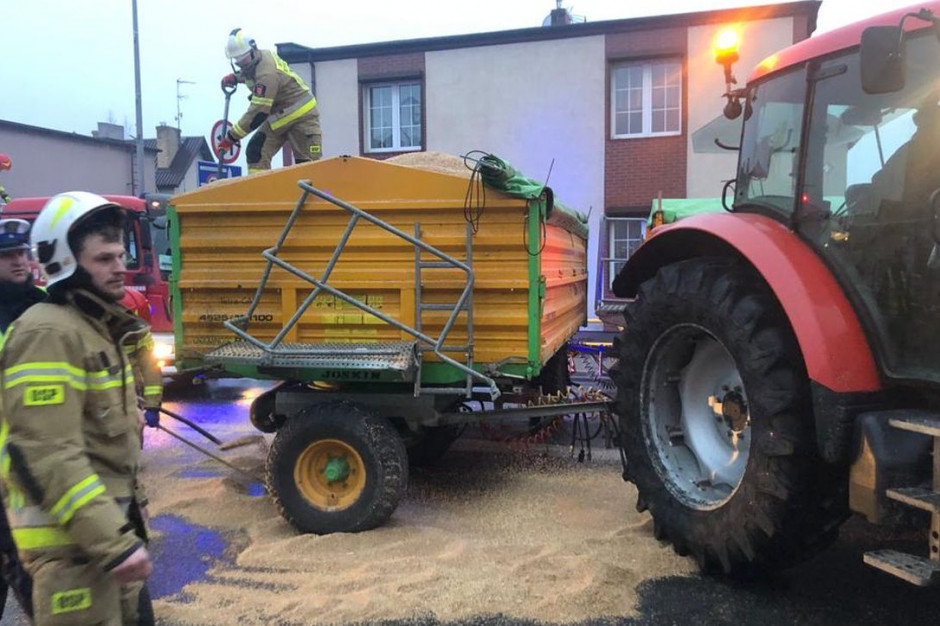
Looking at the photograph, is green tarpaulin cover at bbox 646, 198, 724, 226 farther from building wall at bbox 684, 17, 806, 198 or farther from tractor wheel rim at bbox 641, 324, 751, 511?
building wall at bbox 684, 17, 806, 198

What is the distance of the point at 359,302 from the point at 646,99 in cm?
1025

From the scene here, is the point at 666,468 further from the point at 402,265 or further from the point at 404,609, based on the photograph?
the point at 402,265

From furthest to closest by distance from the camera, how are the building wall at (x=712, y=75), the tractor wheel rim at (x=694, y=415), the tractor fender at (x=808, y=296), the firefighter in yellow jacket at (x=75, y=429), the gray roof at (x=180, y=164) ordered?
the gray roof at (x=180, y=164) → the building wall at (x=712, y=75) → the tractor wheel rim at (x=694, y=415) → the tractor fender at (x=808, y=296) → the firefighter in yellow jacket at (x=75, y=429)

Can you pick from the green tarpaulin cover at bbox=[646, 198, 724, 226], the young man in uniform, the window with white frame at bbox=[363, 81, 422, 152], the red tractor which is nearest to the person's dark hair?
the young man in uniform

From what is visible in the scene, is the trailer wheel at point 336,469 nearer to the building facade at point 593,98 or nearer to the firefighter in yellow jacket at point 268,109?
the firefighter in yellow jacket at point 268,109

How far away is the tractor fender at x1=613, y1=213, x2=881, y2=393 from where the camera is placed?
289 cm

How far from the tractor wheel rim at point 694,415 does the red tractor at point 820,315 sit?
0.04 feet

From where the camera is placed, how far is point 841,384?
9.39 ft

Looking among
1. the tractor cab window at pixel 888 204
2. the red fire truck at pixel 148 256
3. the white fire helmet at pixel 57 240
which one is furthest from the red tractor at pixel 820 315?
the red fire truck at pixel 148 256

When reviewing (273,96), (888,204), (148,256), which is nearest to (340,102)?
(148,256)

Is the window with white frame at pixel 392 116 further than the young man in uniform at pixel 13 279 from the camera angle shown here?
Yes

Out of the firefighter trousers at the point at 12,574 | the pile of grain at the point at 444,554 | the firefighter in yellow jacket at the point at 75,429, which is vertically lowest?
the pile of grain at the point at 444,554

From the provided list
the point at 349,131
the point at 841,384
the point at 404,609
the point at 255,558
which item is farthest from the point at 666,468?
the point at 349,131

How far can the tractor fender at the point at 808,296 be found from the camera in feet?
9.49
